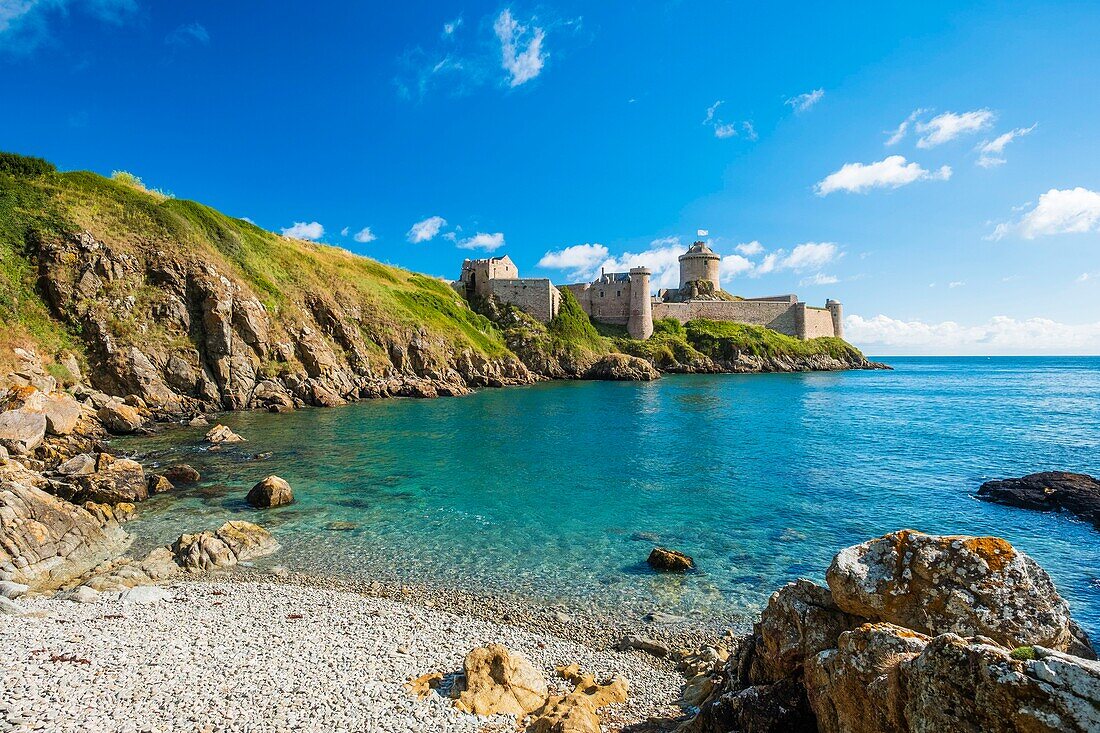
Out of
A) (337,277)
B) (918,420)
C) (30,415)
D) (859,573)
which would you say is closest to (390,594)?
(859,573)

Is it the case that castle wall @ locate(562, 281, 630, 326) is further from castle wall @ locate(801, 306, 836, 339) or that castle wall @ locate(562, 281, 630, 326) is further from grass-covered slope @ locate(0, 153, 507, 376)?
castle wall @ locate(801, 306, 836, 339)

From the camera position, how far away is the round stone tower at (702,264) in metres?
124

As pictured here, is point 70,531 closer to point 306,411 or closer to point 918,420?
point 306,411

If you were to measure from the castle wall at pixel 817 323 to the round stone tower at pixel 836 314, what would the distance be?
946 mm

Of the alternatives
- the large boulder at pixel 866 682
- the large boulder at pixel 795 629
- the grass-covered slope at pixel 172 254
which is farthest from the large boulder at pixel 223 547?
the grass-covered slope at pixel 172 254

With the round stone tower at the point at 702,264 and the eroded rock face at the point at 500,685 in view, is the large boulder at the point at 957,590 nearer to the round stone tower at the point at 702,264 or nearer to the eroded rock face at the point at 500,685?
the eroded rock face at the point at 500,685

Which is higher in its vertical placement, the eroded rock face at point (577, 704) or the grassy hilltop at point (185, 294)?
the grassy hilltop at point (185, 294)

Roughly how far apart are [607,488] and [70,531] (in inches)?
735

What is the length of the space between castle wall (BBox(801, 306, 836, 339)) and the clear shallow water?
243 ft

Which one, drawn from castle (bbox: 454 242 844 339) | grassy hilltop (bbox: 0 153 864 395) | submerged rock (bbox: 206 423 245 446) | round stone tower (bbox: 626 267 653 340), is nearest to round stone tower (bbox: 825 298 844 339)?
castle (bbox: 454 242 844 339)

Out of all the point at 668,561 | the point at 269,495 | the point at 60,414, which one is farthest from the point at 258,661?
the point at 60,414

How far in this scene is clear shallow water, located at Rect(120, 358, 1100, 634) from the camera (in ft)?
49.1

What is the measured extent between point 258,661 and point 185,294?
4789cm

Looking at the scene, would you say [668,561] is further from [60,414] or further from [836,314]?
[836,314]
